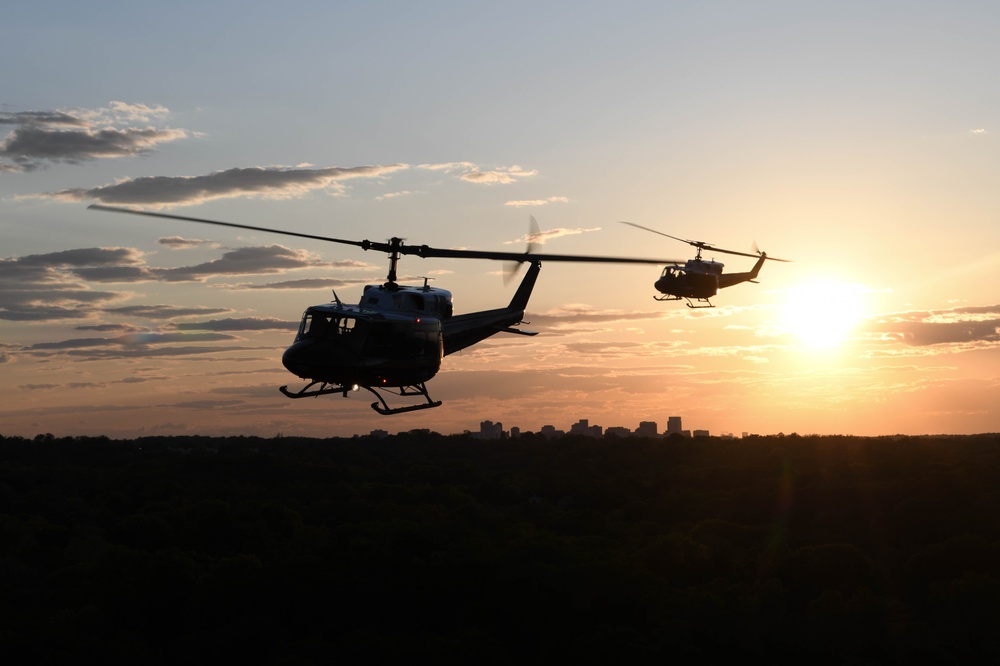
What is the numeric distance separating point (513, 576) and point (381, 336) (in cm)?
6706

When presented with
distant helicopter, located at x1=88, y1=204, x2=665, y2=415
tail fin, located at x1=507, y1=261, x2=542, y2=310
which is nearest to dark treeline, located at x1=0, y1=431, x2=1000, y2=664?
tail fin, located at x1=507, y1=261, x2=542, y2=310

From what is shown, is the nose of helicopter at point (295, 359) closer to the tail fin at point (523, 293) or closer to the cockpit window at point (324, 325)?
the cockpit window at point (324, 325)

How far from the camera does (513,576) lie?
98.6m

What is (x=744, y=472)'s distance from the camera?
17075cm

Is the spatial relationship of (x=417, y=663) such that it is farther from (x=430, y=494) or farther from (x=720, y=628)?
(x=430, y=494)

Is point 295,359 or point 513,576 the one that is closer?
point 295,359

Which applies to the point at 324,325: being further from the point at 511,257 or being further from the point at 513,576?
the point at 513,576

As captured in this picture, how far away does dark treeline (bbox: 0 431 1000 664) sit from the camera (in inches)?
3415

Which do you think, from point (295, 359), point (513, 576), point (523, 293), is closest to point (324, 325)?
point (295, 359)

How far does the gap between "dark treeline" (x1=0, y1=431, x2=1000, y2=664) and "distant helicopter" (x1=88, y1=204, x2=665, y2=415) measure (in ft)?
158

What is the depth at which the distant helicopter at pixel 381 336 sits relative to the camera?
34.2 metres

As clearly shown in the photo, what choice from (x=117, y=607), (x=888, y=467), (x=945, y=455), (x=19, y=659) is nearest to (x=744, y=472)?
(x=888, y=467)

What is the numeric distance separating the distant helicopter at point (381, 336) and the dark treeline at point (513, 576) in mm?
48165

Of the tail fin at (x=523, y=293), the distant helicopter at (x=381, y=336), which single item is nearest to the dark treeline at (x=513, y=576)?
the tail fin at (x=523, y=293)
